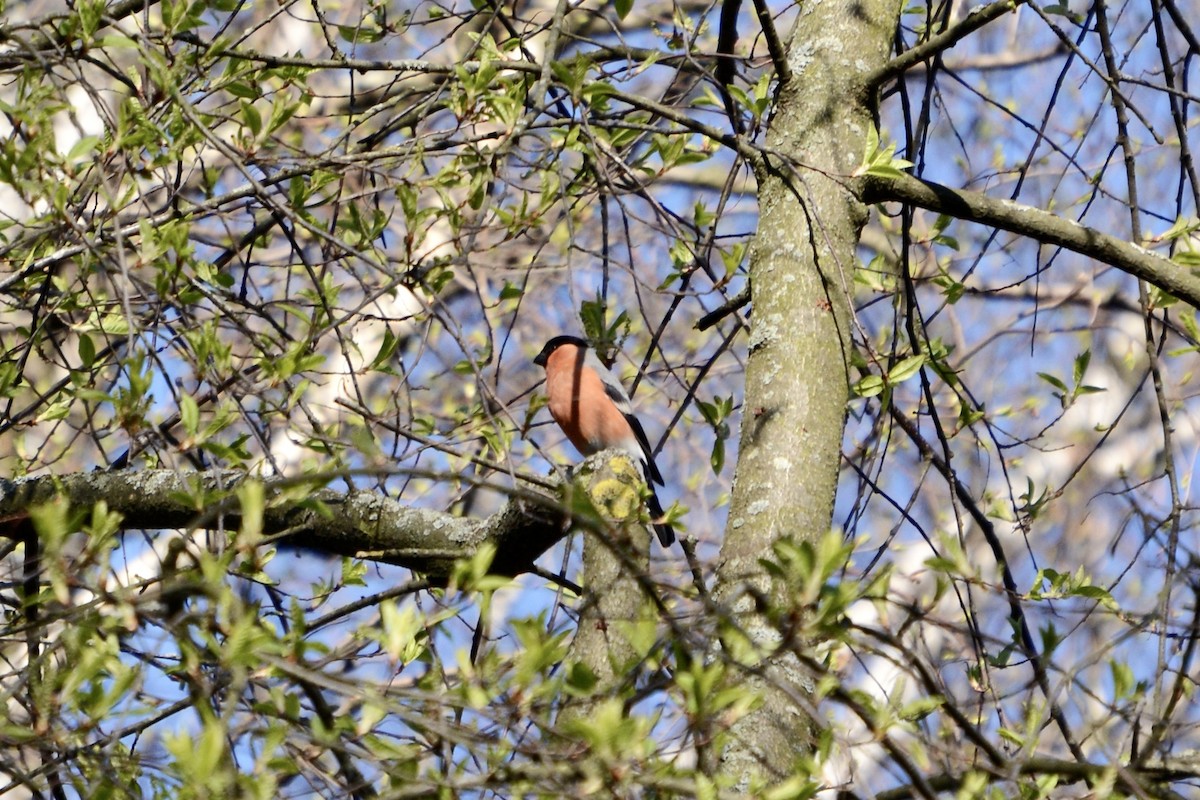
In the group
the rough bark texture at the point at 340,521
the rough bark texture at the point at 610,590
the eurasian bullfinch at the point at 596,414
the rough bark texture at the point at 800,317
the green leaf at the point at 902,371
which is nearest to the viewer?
the rough bark texture at the point at 610,590

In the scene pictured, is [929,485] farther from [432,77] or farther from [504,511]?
[504,511]

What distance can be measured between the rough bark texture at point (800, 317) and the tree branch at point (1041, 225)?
0.29 ft

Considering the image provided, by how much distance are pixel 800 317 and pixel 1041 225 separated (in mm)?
588

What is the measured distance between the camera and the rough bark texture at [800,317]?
2344 mm

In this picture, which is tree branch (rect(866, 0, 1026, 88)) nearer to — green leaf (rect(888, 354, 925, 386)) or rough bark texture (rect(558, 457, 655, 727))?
green leaf (rect(888, 354, 925, 386))

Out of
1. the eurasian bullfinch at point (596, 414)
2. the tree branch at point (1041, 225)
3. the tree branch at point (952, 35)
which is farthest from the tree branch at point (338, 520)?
the eurasian bullfinch at point (596, 414)

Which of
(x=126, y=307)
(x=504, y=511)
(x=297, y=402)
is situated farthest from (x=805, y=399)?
(x=126, y=307)

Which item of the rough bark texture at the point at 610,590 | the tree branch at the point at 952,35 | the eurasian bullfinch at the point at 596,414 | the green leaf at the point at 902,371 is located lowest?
the rough bark texture at the point at 610,590

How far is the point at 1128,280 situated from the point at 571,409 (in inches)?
235

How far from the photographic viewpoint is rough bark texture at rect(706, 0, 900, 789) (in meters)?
2.34

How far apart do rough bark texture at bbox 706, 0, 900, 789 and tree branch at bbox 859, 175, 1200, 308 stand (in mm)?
90

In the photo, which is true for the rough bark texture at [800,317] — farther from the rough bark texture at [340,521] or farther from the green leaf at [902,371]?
the rough bark texture at [340,521]

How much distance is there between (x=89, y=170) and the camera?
2734 millimetres

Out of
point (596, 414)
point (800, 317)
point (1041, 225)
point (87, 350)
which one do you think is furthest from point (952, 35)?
point (596, 414)
